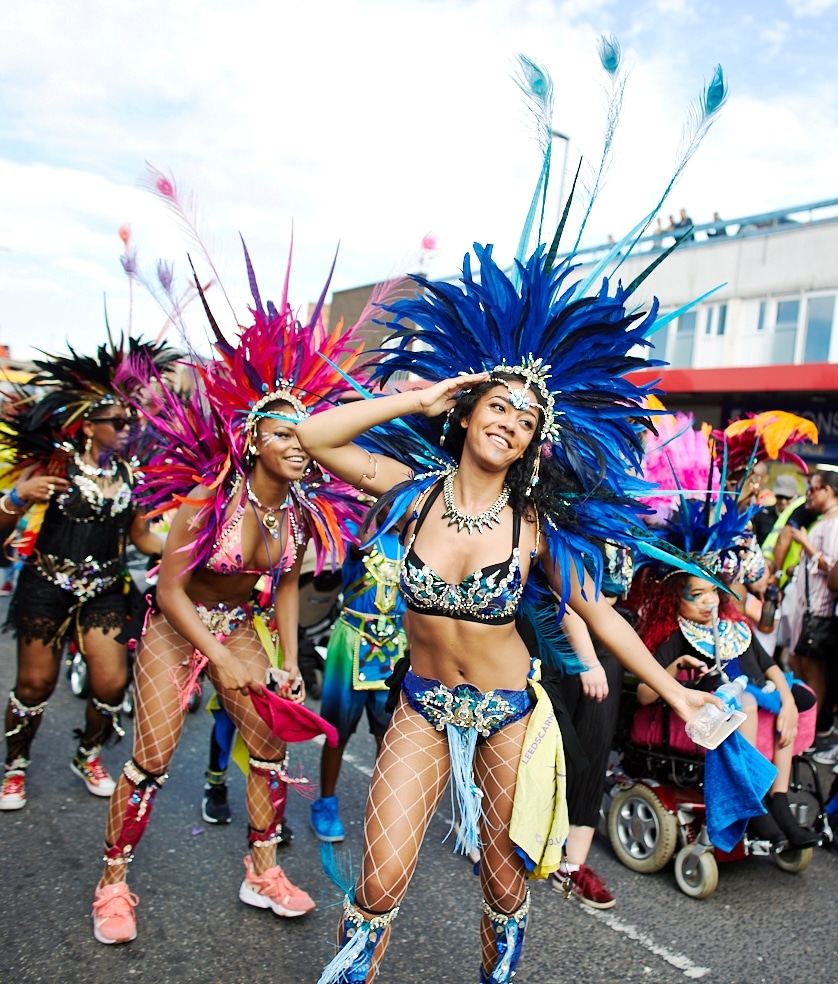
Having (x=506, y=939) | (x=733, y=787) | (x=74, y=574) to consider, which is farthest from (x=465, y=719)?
(x=74, y=574)

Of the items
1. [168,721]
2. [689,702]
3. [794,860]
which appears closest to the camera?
[689,702]

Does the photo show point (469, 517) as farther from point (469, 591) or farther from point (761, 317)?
point (761, 317)

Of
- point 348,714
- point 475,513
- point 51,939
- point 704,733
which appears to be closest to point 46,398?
point 348,714

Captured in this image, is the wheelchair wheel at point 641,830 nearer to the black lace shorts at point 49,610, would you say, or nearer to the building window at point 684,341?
the black lace shorts at point 49,610

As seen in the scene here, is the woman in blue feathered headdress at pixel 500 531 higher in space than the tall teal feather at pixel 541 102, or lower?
lower

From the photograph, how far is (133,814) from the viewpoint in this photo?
3402 millimetres

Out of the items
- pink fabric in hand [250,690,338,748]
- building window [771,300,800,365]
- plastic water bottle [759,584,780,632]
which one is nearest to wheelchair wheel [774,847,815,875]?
plastic water bottle [759,584,780,632]

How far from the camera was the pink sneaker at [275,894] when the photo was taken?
352cm

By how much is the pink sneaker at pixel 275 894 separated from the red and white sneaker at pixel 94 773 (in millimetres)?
1359

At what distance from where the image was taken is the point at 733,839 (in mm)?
3859

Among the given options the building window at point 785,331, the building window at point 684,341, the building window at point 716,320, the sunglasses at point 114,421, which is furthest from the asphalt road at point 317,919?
the building window at point 684,341

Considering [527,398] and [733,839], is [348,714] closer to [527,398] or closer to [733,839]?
[733,839]

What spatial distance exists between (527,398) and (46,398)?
3.05 m

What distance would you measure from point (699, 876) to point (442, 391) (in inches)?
106
